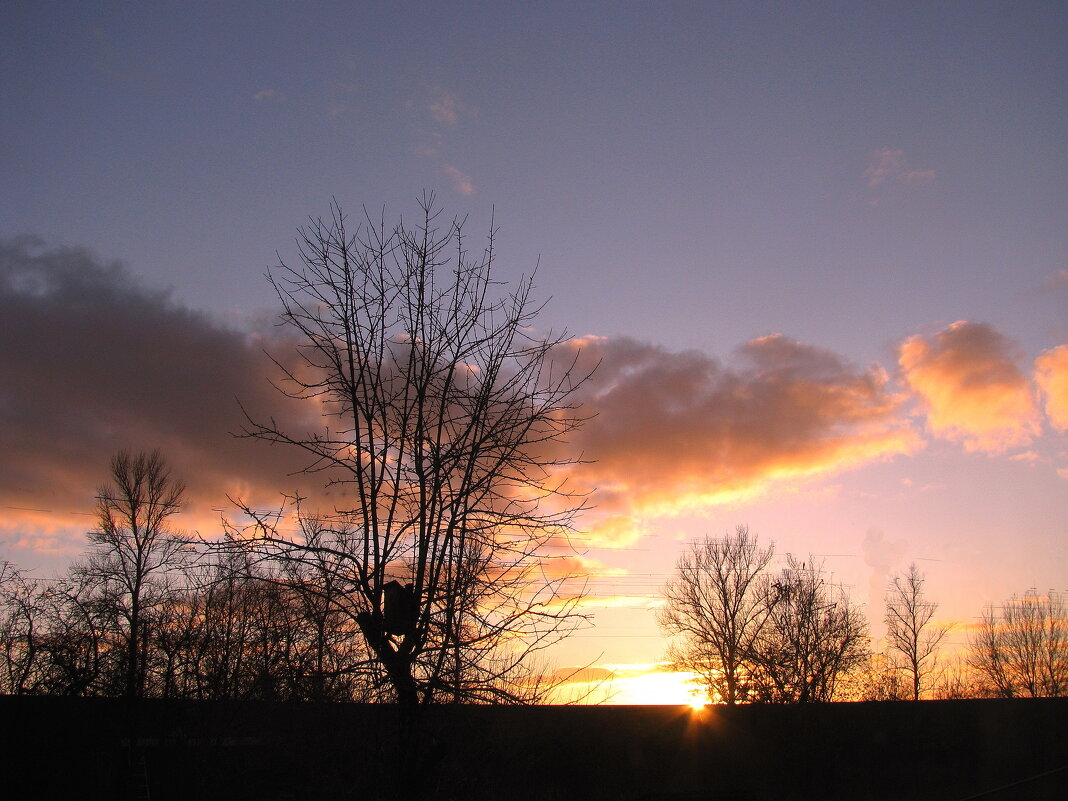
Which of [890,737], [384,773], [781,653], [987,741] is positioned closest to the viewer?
[384,773]

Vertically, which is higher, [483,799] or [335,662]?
[335,662]

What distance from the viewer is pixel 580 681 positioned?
20.1 ft

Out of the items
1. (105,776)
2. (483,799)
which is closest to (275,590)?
(483,799)

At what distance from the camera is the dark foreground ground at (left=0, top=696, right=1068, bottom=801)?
5.39 metres

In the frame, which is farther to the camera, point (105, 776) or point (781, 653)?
point (781, 653)

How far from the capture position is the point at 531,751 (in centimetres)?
1429

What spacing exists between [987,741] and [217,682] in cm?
2813

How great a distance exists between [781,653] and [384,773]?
38.4 meters

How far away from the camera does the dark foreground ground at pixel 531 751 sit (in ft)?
17.7

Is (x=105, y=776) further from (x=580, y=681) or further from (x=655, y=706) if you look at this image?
(x=655, y=706)

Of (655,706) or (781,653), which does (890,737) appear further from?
(781,653)

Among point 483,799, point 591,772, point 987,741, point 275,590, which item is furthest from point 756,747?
point 275,590

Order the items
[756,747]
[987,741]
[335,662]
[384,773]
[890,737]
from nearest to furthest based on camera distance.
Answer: [384,773] < [335,662] < [756,747] < [890,737] < [987,741]

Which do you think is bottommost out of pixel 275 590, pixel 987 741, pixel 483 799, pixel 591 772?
pixel 987 741
